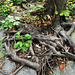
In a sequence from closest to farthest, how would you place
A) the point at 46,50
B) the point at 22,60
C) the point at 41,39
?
the point at 22,60, the point at 46,50, the point at 41,39

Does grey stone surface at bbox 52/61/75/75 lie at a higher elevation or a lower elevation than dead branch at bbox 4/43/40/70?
lower

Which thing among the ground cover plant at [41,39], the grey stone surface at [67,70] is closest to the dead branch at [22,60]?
the ground cover plant at [41,39]

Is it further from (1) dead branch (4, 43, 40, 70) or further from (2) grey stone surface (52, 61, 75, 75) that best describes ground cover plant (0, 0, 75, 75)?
(2) grey stone surface (52, 61, 75, 75)

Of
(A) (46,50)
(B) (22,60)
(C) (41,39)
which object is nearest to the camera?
(B) (22,60)

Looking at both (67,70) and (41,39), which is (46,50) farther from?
(67,70)

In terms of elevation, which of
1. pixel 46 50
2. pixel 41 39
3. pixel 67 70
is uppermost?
pixel 41 39

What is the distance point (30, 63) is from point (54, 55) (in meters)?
1.05

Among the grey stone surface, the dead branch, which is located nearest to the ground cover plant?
the dead branch

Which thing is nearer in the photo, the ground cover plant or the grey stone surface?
the grey stone surface

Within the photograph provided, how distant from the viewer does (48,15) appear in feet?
14.5

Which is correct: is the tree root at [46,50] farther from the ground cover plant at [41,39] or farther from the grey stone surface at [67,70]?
the grey stone surface at [67,70]

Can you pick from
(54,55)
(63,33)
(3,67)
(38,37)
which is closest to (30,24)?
(38,37)

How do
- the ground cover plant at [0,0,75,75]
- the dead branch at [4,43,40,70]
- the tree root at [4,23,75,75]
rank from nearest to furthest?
the dead branch at [4,43,40,70] < the tree root at [4,23,75,75] < the ground cover plant at [0,0,75,75]

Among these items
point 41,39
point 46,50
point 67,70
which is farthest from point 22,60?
point 67,70
